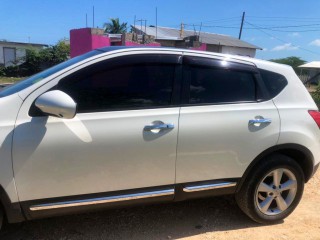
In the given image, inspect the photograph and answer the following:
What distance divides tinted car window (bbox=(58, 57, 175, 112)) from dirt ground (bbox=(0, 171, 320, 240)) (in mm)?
1297

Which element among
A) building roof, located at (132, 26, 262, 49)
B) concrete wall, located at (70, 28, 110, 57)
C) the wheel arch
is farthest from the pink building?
the wheel arch

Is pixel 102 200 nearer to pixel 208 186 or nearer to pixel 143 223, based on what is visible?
pixel 143 223

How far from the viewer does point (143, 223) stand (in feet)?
12.5

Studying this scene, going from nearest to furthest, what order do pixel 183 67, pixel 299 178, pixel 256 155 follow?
pixel 183 67
pixel 256 155
pixel 299 178

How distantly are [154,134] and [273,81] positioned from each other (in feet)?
4.76

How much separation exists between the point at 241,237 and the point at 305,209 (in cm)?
120

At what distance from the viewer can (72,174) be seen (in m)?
2.95

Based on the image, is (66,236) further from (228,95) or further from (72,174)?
(228,95)

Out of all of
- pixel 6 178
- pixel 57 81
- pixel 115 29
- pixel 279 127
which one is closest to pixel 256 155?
pixel 279 127

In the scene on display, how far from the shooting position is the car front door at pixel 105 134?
9.30 feet

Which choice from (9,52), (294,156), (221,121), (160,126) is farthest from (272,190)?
(9,52)

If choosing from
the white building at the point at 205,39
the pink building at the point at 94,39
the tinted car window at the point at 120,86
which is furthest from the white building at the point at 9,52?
the tinted car window at the point at 120,86

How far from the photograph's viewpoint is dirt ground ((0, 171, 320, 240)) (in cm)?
353

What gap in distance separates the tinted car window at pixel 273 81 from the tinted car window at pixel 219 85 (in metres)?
0.16
